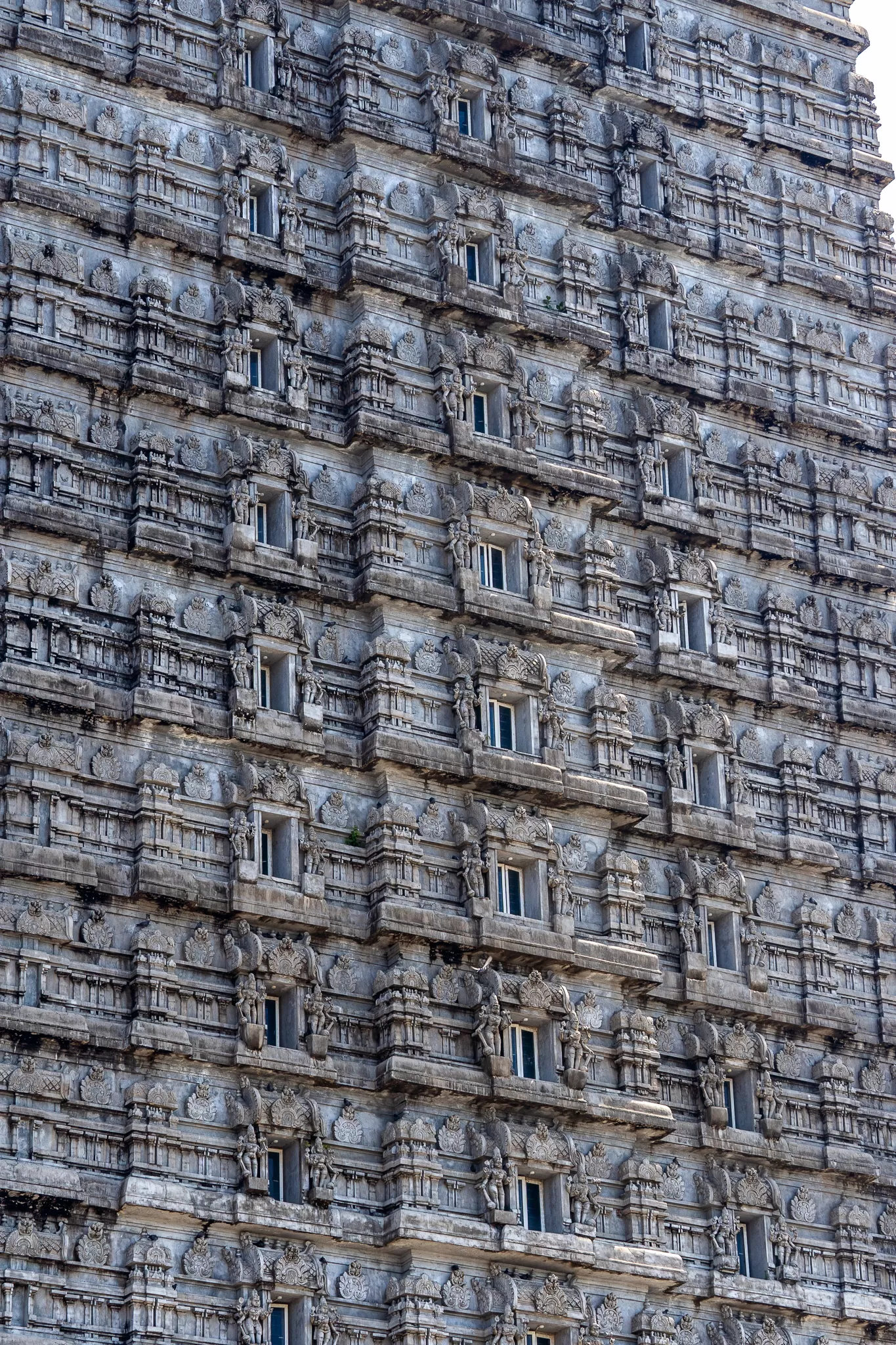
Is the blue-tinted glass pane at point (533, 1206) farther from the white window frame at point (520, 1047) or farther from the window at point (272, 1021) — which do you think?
the window at point (272, 1021)

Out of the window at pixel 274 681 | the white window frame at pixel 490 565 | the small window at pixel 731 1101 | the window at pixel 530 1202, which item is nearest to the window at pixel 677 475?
the white window frame at pixel 490 565

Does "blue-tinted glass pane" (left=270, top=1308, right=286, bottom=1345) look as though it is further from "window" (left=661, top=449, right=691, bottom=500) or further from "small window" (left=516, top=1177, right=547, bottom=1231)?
"window" (left=661, top=449, right=691, bottom=500)

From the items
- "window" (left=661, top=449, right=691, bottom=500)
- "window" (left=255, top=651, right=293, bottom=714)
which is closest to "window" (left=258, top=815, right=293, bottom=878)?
"window" (left=255, top=651, right=293, bottom=714)

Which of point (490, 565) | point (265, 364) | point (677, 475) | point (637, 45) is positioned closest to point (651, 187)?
point (637, 45)

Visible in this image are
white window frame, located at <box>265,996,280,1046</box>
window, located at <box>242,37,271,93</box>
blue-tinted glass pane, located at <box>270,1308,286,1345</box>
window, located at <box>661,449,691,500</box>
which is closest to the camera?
blue-tinted glass pane, located at <box>270,1308,286,1345</box>

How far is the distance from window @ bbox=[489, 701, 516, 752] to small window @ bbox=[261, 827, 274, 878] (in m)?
4.12

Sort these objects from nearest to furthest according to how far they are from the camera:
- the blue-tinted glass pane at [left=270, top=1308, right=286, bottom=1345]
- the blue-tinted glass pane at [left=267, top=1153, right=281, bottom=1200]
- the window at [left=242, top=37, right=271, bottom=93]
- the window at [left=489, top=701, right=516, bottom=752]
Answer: the blue-tinted glass pane at [left=270, top=1308, right=286, bottom=1345]
the blue-tinted glass pane at [left=267, top=1153, right=281, bottom=1200]
the window at [left=489, top=701, right=516, bottom=752]
the window at [left=242, top=37, right=271, bottom=93]

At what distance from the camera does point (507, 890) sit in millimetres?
50219

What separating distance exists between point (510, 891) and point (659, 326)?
11289 mm

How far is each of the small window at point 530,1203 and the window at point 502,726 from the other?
660 cm

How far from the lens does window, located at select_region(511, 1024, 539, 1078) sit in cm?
4888

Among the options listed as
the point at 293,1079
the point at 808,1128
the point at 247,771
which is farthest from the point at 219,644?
the point at 808,1128

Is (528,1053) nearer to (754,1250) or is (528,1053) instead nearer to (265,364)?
(754,1250)

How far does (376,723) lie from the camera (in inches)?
1946
